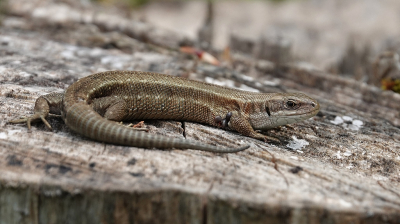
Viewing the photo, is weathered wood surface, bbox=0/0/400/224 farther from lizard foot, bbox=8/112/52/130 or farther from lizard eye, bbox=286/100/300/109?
lizard eye, bbox=286/100/300/109

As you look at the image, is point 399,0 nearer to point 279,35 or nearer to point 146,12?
point 279,35

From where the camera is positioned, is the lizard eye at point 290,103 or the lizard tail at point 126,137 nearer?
the lizard tail at point 126,137

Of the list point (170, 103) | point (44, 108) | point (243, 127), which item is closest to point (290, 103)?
point (243, 127)

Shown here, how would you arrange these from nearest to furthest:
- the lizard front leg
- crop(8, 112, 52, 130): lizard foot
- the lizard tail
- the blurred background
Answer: the lizard tail
crop(8, 112, 52, 130): lizard foot
the lizard front leg
the blurred background

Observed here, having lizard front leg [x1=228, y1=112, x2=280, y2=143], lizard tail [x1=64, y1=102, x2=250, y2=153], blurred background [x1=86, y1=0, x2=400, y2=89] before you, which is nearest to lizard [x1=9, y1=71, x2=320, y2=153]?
lizard front leg [x1=228, y1=112, x2=280, y2=143]

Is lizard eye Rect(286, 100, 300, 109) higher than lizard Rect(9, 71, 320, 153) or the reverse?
higher

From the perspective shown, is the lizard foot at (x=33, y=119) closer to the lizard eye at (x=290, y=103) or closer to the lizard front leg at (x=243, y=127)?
the lizard front leg at (x=243, y=127)

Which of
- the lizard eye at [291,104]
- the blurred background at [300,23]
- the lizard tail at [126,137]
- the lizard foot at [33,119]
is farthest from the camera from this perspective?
the blurred background at [300,23]

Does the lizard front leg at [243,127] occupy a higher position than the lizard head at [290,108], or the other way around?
the lizard head at [290,108]

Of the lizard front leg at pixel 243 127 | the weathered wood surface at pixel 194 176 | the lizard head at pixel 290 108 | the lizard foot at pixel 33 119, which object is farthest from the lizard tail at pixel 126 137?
the lizard head at pixel 290 108
